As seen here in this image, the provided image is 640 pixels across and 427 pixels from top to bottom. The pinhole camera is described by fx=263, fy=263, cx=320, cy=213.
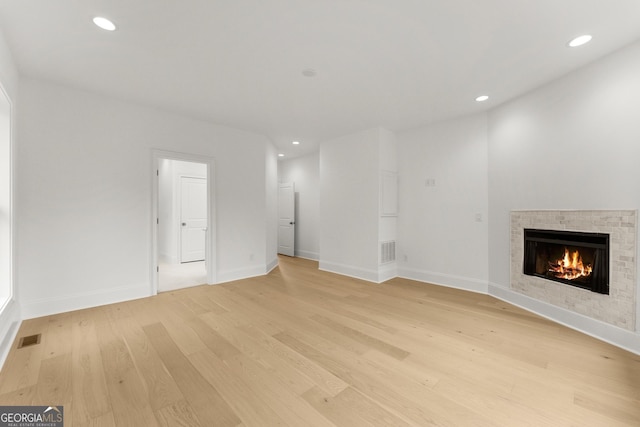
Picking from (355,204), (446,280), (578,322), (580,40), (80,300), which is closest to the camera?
(580,40)

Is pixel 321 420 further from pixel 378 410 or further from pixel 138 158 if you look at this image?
pixel 138 158

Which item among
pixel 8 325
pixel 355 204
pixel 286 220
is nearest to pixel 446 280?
pixel 355 204

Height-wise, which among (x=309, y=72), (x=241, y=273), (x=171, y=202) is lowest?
(x=241, y=273)

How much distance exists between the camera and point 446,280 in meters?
4.46

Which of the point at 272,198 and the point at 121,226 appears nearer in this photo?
the point at 121,226

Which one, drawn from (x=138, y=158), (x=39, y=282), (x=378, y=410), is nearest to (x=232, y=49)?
(x=138, y=158)

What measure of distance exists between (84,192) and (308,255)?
4819 mm

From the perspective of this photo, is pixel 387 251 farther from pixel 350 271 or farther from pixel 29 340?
pixel 29 340

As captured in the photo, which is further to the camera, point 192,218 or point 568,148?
point 192,218

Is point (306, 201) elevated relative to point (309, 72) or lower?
lower

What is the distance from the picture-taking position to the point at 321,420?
1.56 metres

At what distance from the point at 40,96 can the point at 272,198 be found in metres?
3.65

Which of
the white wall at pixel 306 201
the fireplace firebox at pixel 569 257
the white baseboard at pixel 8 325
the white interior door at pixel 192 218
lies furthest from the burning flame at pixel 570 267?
the white interior door at pixel 192 218

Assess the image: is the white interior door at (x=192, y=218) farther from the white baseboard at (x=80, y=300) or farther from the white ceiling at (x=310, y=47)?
the white ceiling at (x=310, y=47)
